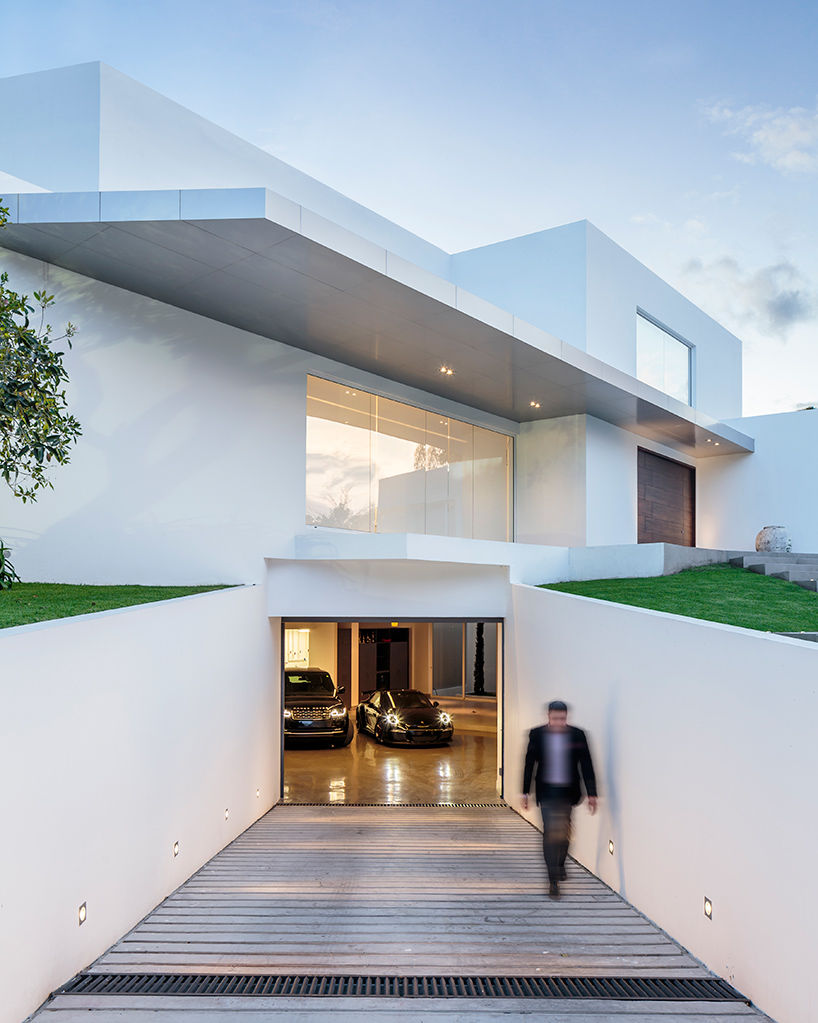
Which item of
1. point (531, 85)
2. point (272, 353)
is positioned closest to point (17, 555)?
point (272, 353)

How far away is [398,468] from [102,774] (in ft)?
25.4

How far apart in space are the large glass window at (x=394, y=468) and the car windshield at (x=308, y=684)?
4.65 m

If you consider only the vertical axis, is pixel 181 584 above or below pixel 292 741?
above

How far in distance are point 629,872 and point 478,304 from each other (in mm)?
6556

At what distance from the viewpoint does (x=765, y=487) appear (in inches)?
635

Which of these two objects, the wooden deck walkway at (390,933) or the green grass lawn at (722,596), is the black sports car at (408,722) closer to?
the green grass lawn at (722,596)

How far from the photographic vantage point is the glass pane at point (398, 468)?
11148mm

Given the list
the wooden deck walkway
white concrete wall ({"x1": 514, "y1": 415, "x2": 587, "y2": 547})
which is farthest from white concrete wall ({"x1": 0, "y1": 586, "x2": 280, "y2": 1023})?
white concrete wall ({"x1": 514, "y1": 415, "x2": 587, "y2": 547})

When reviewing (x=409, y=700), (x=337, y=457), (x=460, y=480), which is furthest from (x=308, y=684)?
(x=337, y=457)

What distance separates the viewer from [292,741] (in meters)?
13.9

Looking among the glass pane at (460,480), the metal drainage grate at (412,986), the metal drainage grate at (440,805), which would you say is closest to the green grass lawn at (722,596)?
the glass pane at (460,480)

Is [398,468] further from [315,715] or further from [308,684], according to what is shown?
[308,684]

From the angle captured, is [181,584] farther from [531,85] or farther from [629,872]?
[531,85]

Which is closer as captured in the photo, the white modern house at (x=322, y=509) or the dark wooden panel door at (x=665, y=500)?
the white modern house at (x=322, y=509)
